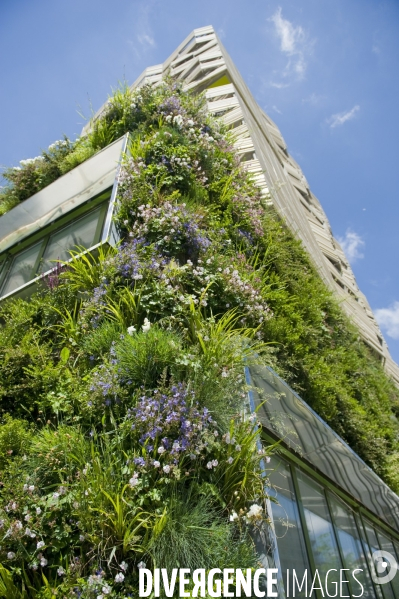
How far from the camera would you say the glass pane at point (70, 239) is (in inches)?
258

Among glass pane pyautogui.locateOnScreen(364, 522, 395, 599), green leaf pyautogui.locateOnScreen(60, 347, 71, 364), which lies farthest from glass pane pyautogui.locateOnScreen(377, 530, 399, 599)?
green leaf pyautogui.locateOnScreen(60, 347, 71, 364)

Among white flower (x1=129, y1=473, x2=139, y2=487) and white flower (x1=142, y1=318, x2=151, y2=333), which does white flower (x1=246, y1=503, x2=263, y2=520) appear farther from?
white flower (x1=142, y1=318, x2=151, y2=333)

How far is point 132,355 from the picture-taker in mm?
4066

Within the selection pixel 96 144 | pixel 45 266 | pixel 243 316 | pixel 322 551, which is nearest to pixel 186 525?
pixel 322 551

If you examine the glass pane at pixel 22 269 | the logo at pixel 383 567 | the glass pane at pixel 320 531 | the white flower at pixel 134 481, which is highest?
the glass pane at pixel 22 269

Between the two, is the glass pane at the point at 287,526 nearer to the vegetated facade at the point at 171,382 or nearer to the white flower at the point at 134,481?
the vegetated facade at the point at 171,382

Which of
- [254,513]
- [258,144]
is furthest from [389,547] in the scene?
[258,144]

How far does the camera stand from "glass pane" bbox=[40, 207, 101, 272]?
6551 millimetres

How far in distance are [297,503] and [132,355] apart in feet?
6.93

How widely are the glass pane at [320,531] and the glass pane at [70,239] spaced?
4.15 m

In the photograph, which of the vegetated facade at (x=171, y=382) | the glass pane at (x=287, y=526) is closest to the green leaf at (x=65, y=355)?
the vegetated facade at (x=171, y=382)

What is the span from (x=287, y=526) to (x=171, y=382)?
61.2 inches

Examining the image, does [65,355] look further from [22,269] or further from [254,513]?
[22,269]

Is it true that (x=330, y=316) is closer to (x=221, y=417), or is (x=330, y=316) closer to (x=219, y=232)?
(x=219, y=232)
